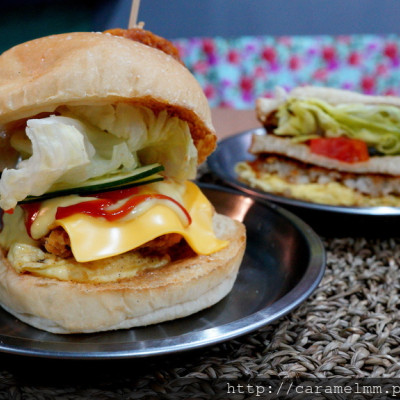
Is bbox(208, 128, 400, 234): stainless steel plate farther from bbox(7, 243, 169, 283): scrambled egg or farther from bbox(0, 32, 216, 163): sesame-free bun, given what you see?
bbox(7, 243, 169, 283): scrambled egg

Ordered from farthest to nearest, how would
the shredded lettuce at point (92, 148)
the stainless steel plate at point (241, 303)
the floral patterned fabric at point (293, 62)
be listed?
the floral patterned fabric at point (293, 62)
the shredded lettuce at point (92, 148)
the stainless steel plate at point (241, 303)

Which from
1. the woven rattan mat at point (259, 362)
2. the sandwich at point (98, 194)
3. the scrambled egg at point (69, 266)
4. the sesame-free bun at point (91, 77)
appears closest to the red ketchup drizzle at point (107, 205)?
the sandwich at point (98, 194)

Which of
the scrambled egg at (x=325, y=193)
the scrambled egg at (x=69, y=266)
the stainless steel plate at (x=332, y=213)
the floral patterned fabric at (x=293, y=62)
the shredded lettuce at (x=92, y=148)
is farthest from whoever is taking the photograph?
the floral patterned fabric at (x=293, y=62)

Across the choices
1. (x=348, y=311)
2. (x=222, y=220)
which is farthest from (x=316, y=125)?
(x=348, y=311)

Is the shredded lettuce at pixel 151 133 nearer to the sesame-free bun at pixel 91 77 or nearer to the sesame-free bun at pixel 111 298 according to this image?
the sesame-free bun at pixel 91 77

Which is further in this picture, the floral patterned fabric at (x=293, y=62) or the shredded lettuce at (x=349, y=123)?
the floral patterned fabric at (x=293, y=62)

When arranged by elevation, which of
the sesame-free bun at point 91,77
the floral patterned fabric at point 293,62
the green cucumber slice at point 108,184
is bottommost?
the floral patterned fabric at point 293,62

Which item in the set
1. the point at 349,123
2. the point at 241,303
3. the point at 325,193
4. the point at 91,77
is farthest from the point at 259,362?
the point at 349,123
